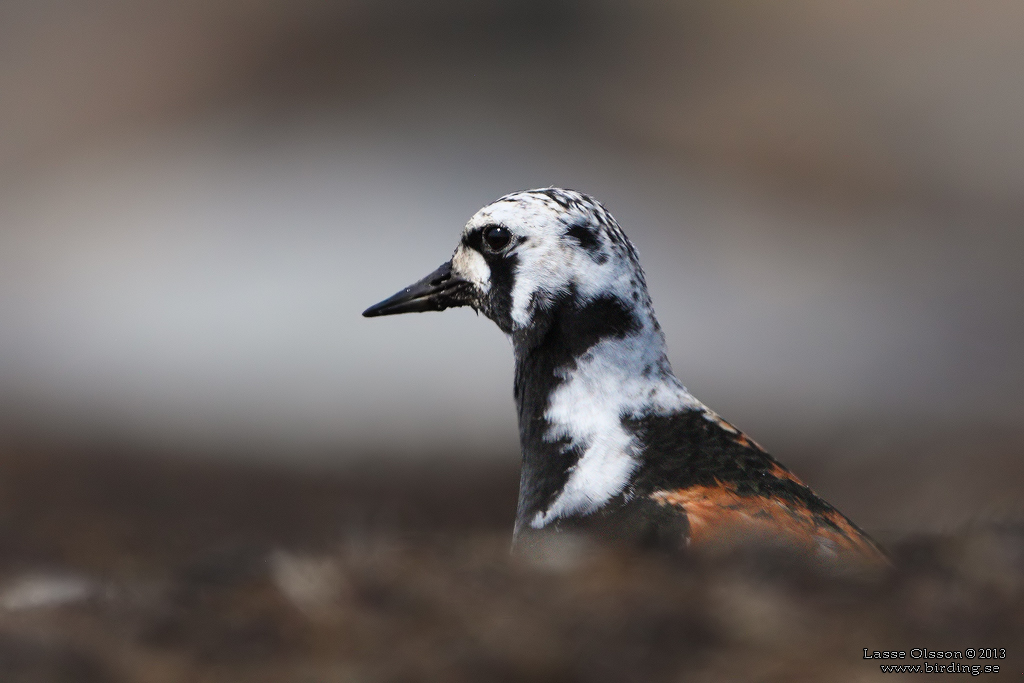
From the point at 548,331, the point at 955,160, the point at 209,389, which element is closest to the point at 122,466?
the point at 209,389

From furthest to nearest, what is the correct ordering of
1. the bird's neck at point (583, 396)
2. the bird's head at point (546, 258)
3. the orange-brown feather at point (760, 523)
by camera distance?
the bird's head at point (546, 258)
the bird's neck at point (583, 396)
the orange-brown feather at point (760, 523)

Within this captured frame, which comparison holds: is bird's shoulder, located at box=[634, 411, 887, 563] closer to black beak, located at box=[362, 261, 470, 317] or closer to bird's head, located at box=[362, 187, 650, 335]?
bird's head, located at box=[362, 187, 650, 335]

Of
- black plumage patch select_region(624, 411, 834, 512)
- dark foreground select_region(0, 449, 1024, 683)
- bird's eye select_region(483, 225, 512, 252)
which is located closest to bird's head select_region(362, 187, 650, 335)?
bird's eye select_region(483, 225, 512, 252)

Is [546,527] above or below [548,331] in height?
below

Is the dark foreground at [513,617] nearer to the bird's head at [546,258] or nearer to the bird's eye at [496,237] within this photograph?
the bird's head at [546,258]

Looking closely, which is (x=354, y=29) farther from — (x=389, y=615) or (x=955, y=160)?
(x=389, y=615)

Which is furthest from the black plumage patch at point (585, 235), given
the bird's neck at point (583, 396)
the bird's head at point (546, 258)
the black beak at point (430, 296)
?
the black beak at point (430, 296)

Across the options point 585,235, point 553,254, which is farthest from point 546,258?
point 585,235

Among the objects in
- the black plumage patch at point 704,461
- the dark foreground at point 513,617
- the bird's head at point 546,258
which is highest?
the bird's head at point 546,258

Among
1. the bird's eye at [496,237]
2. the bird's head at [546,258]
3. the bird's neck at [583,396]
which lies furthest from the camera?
the bird's eye at [496,237]

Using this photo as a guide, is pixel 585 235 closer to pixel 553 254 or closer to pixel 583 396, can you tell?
pixel 553 254
